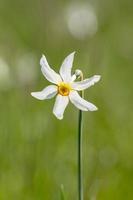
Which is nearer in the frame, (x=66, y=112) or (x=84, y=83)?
(x=84, y=83)

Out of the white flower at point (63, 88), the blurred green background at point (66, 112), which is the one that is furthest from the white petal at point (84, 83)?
the blurred green background at point (66, 112)

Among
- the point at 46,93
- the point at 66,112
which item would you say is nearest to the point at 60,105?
the point at 46,93

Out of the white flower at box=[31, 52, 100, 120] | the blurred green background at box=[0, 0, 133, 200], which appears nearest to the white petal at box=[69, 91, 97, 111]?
the white flower at box=[31, 52, 100, 120]

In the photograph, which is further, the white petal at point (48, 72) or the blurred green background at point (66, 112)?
the blurred green background at point (66, 112)

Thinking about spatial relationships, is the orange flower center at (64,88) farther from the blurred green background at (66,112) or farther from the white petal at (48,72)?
the blurred green background at (66,112)

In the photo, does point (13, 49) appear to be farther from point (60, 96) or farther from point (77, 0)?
point (60, 96)

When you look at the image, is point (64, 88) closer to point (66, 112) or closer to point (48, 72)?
point (48, 72)

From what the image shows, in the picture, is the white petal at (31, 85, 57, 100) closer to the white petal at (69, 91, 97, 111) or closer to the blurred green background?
the white petal at (69, 91, 97, 111)

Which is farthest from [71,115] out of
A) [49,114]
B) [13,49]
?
[13,49]
